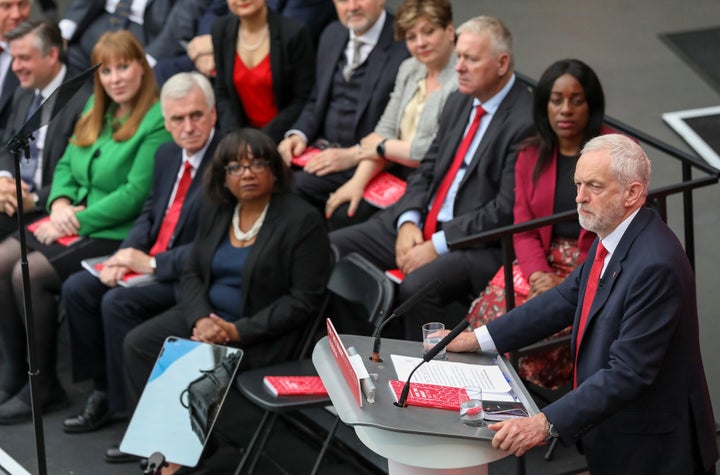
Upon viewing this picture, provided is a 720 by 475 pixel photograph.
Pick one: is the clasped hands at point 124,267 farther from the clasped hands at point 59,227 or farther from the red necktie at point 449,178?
the red necktie at point 449,178

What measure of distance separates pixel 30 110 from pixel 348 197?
218cm

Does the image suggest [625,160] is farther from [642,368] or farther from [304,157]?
[304,157]

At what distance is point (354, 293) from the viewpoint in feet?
16.9

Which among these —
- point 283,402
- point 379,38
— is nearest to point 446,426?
point 283,402

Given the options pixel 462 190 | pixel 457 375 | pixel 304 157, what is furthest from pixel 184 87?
pixel 457 375

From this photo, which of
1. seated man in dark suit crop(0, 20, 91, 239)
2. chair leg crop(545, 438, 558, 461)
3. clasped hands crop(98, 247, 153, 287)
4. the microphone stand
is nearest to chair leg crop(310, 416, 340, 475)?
chair leg crop(545, 438, 558, 461)

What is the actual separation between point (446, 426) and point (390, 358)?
0.45 meters

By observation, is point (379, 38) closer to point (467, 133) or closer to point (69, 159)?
point (467, 133)

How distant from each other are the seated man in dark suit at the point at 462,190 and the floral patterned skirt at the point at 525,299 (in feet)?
0.60

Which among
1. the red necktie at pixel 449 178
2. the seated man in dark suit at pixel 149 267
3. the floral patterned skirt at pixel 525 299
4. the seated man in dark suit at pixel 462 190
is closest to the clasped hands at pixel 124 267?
the seated man in dark suit at pixel 149 267

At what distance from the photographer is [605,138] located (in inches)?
138

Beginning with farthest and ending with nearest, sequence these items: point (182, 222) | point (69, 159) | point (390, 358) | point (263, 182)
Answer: point (69, 159)
point (182, 222)
point (263, 182)
point (390, 358)

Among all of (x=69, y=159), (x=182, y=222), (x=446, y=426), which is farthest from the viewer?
(x=69, y=159)

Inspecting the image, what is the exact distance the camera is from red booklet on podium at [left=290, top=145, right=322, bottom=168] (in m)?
6.44
